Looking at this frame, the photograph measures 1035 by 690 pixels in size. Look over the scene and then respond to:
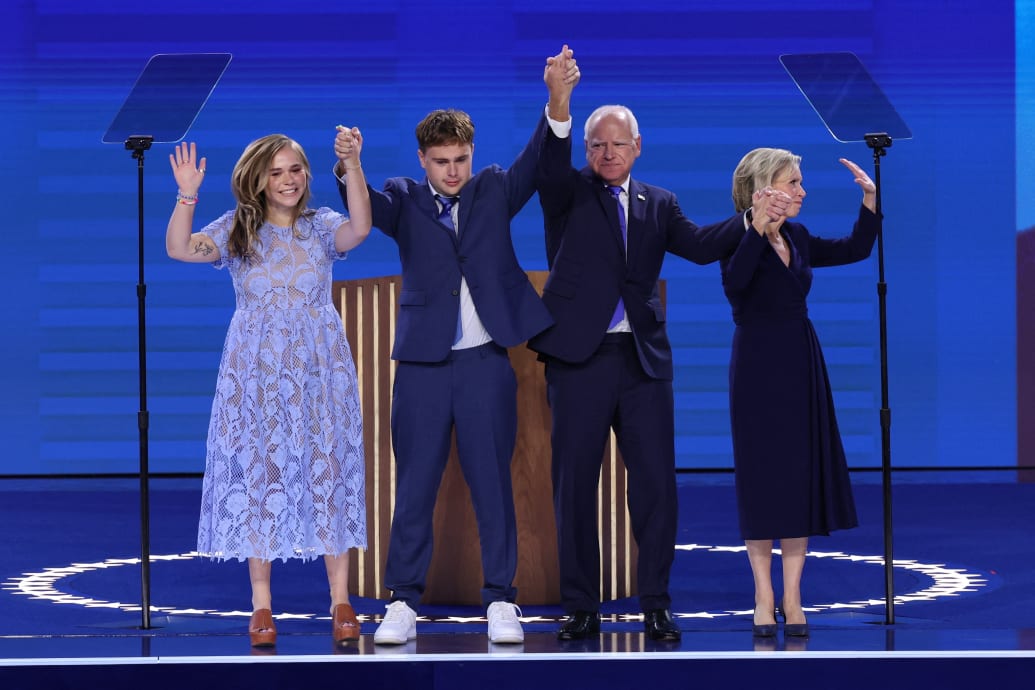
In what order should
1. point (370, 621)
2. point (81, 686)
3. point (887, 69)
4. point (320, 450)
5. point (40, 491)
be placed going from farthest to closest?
point (887, 69), point (40, 491), point (370, 621), point (320, 450), point (81, 686)

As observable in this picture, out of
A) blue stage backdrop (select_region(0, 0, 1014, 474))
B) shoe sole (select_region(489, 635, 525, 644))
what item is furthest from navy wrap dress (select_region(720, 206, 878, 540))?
blue stage backdrop (select_region(0, 0, 1014, 474))

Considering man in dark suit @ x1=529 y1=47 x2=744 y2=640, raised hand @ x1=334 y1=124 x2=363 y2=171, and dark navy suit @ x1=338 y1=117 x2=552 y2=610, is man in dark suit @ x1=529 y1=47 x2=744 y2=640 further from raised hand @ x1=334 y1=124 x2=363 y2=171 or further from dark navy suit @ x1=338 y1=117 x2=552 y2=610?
raised hand @ x1=334 y1=124 x2=363 y2=171

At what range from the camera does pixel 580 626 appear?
3754 millimetres

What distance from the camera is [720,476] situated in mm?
8703

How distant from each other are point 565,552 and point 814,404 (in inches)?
29.6

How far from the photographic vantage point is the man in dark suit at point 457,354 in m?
3.77

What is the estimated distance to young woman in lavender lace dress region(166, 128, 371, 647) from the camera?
371cm

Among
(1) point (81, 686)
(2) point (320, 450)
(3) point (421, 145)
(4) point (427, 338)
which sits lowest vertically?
(1) point (81, 686)

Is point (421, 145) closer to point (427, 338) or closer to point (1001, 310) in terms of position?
point (427, 338)

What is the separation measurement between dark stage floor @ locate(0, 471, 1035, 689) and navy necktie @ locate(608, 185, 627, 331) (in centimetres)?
80

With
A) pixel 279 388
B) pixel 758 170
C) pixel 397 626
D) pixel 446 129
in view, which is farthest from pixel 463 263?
pixel 397 626

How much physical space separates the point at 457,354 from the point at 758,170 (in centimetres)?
93

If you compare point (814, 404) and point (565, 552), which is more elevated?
point (814, 404)

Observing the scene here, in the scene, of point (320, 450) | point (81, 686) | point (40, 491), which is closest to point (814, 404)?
point (320, 450)
